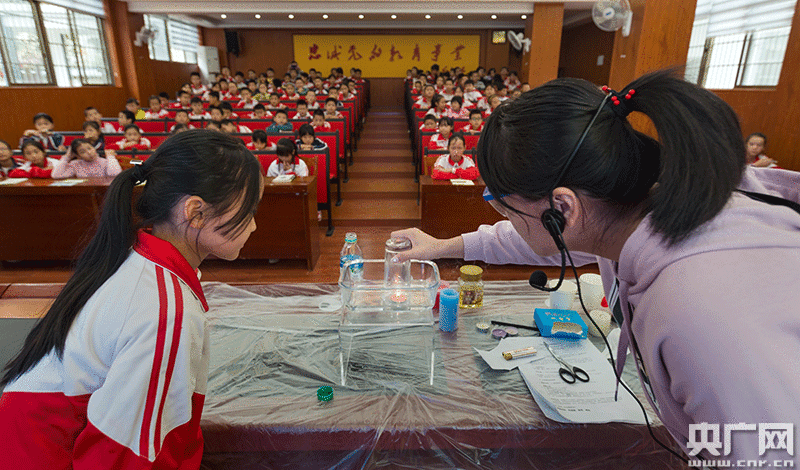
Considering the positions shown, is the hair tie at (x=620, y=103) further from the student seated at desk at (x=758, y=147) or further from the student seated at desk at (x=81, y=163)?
the student seated at desk at (x=81, y=163)

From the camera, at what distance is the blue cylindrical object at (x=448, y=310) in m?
1.22

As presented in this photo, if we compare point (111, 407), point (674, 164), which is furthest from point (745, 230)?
point (111, 407)

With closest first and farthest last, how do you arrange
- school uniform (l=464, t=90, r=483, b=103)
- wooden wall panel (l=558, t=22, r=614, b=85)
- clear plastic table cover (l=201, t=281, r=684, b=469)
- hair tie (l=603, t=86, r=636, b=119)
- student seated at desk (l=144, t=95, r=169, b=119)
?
hair tie (l=603, t=86, r=636, b=119) < clear plastic table cover (l=201, t=281, r=684, b=469) < student seated at desk (l=144, t=95, r=169, b=119) < school uniform (l=464, t=90, r=483, b=103) < wooden wall panel (l=558, t=22, r=614, b=85)

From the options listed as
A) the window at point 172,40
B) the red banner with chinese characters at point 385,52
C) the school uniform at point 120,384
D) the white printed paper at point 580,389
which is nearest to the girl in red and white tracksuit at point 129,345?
the school uniform at point 120,384

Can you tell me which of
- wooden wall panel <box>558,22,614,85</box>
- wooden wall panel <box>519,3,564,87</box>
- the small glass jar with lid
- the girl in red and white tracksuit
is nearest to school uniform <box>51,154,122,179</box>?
the girl in red and white tracksuit

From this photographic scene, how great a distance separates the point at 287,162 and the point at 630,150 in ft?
11.3

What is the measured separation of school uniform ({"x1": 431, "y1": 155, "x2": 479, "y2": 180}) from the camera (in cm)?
354

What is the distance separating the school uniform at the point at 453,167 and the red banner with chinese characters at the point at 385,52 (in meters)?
9.76

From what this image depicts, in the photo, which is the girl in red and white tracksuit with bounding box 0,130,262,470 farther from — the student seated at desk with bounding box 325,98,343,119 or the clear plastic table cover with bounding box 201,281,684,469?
the student seated at desk with bounding box 325,98,343,119

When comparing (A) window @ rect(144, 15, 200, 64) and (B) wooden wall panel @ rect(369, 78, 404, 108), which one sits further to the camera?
(B) wooden wall panel @ rect(369, 78, 404, 108)

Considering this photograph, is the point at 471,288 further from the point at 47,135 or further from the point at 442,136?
the point at 47,135

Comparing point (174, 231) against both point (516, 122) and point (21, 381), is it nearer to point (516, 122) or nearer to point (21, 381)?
point (21, 381)

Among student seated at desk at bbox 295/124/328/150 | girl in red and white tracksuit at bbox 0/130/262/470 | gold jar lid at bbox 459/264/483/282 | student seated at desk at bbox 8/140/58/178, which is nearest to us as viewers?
girl in red and white tracksuit at bbox 0/130/262/470

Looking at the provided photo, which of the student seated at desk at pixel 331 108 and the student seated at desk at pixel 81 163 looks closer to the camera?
the student seated at desk at pixel 81 163
